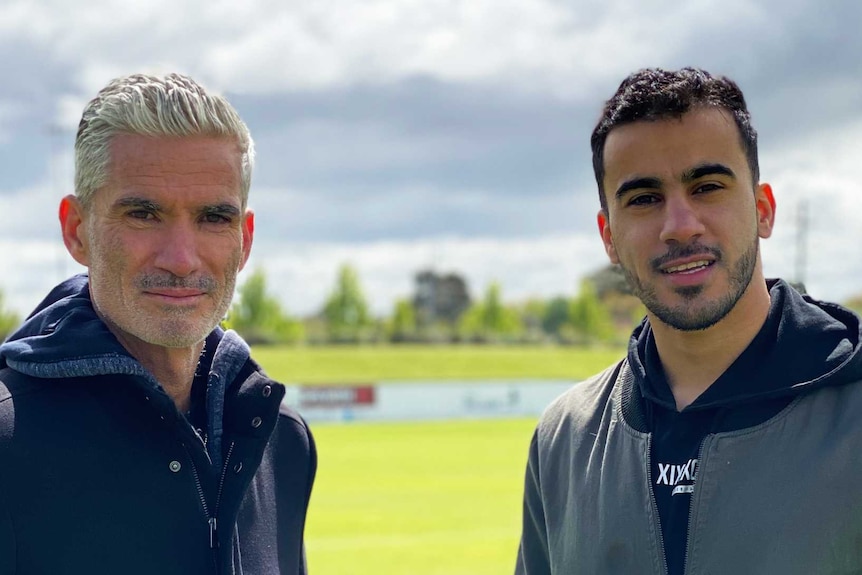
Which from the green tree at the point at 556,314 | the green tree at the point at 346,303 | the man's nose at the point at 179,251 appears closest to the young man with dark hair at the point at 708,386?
the man's nose at the point at 179,251

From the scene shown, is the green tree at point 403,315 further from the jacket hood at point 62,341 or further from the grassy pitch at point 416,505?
the jacket hood at point 62,341

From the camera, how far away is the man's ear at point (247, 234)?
3.64m

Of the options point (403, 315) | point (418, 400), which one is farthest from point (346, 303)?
point (418, 400)

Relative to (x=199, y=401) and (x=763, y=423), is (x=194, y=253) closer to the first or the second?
(x=199, y=401)

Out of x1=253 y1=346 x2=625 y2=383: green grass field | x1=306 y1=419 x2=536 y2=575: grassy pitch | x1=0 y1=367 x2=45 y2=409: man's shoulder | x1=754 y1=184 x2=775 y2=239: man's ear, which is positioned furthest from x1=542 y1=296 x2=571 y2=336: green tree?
x1=0 y1=367 x2=45 y2=409: man's shoulder

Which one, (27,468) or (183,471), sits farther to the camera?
(183,471)

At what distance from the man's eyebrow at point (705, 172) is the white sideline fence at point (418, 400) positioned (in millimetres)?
32290

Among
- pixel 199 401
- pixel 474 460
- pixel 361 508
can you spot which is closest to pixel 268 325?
pixel 474 460

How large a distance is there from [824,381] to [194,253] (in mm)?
1910

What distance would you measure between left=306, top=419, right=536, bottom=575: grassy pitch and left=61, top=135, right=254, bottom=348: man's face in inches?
324

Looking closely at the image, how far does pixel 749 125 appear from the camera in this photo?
11.9 feet

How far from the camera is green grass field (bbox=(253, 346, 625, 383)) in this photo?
191 feet

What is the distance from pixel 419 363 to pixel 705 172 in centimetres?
5803

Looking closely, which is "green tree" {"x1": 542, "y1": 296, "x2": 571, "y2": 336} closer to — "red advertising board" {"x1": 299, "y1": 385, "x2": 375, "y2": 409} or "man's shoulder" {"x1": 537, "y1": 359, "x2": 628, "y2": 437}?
"red advertising board" {"x1": 299, "y1": 385, "x2": 375, "y2": 409}
